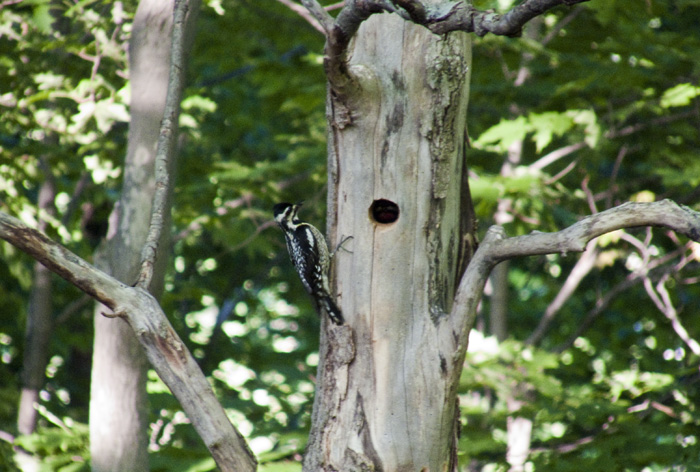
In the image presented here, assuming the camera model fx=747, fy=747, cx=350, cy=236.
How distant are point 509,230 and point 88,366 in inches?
225

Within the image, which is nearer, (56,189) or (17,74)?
(17,74)

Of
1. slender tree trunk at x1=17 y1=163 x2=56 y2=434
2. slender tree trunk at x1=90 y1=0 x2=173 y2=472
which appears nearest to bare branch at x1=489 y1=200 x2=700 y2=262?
slender tree trunk at x1=90 y1=0 x2=173 y2=472

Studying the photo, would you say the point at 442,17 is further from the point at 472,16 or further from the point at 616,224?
the point at 616,224

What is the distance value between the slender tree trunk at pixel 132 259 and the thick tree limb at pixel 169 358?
1.17 m

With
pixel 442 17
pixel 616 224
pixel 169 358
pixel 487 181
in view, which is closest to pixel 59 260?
pixel 169 358

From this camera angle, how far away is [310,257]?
4.06m

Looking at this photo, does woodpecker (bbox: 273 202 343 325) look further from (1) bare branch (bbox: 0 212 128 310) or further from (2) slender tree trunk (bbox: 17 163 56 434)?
(2) slender tree trunk (bbox: 17 163 56 434)

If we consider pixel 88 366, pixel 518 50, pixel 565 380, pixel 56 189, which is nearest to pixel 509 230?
pixel 518 50

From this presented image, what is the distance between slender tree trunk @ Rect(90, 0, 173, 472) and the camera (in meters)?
3.85

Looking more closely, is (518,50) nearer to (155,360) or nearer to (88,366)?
(155,360)

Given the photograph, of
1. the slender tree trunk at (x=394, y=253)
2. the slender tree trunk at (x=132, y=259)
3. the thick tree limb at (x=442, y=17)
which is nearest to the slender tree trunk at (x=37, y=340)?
the slender tree trunk at (x=132, y=259)

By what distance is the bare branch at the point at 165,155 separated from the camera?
9.56 ft

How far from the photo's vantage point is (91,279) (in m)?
2.65

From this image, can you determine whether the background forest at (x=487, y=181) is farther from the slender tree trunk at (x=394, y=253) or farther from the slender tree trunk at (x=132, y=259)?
the slender tree trunk at (x=394, y=253)
